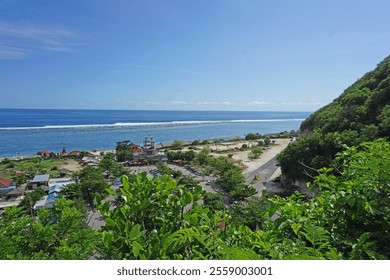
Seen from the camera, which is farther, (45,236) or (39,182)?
(39,182)

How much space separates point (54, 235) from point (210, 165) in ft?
58.1

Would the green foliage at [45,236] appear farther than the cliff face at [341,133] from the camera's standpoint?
No

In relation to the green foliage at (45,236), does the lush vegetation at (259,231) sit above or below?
above

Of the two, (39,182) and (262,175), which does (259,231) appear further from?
(262,175)

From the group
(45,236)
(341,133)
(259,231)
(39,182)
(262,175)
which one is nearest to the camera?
(259,231)

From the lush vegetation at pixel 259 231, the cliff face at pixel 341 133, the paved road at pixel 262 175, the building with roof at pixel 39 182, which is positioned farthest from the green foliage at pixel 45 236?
the building with roof at pixel 39 182

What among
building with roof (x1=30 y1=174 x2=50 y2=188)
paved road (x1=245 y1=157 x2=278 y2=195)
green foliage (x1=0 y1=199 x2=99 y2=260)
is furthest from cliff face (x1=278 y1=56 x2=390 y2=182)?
building with roof (x1=30 y1=174 x2=50 y2=188)

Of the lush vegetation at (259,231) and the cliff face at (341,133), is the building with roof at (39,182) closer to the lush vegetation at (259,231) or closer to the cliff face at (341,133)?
the cliff face at (341,133)

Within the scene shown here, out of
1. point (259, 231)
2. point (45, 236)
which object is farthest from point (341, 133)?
point (45, 236)

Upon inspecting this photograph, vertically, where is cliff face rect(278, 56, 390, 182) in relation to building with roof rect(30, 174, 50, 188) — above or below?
above

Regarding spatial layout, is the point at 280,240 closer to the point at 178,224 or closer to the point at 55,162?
the point at 178,224

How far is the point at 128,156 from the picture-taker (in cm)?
2323

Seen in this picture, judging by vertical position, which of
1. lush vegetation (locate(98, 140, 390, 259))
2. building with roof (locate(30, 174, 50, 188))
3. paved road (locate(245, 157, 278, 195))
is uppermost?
lush vegetation (locate(98, 140, 390, 259))

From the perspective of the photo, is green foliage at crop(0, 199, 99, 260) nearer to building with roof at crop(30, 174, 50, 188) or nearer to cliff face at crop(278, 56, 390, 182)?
cliff face at crop(278, 56, 390, 182)
